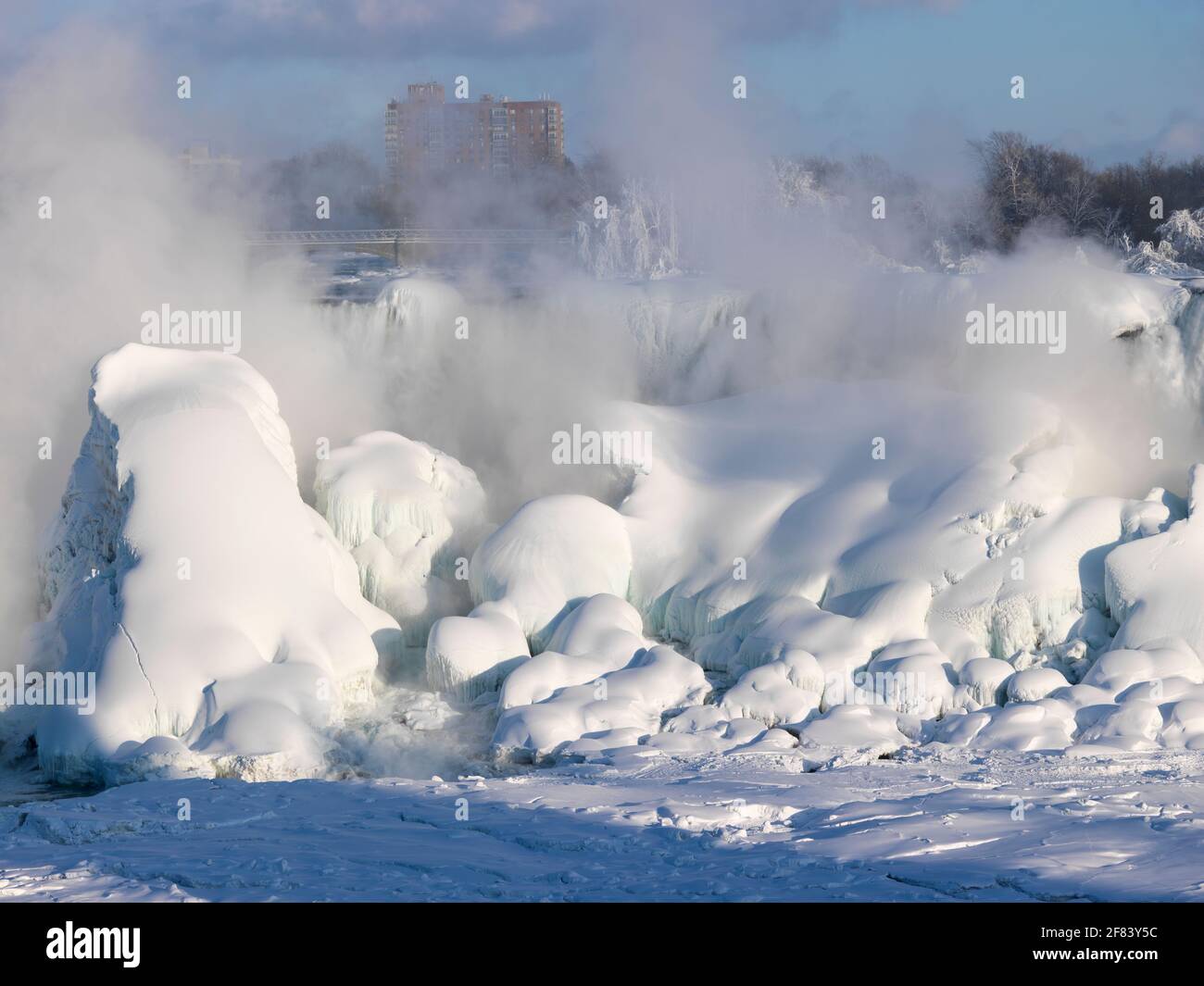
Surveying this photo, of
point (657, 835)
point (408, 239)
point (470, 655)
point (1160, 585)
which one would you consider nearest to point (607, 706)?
point (470, 655)

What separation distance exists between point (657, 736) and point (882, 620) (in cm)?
236

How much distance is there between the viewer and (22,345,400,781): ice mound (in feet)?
37.8

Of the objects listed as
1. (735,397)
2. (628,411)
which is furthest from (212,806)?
(735,397)

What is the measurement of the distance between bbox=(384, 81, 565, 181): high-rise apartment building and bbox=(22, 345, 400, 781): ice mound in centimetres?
1627

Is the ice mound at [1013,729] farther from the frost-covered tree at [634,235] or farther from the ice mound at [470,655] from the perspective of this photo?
the frost-covered tree at [634,235]

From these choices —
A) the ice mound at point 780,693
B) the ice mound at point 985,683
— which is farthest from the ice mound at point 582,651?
the ice mound at point 985,683

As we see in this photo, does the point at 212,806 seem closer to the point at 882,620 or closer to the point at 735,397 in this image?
the point at 882,620

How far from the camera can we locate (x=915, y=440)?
14.4 m

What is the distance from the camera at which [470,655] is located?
1288 cm

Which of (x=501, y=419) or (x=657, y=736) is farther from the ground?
(x=501, y=419)

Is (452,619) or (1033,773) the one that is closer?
(1033,773)

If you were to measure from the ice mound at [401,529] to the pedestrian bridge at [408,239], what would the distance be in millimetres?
7288

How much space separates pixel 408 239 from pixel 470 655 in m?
12.2
